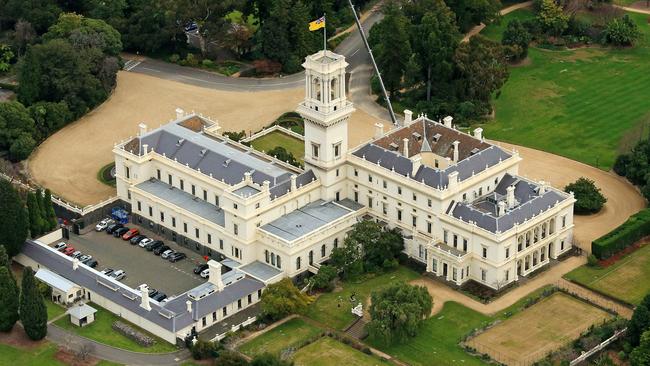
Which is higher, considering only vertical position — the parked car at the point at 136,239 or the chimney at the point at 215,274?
the chimney at the point at 215,274

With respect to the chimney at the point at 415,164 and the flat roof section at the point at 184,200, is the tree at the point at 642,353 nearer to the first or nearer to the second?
the chimney at the point at 415,164

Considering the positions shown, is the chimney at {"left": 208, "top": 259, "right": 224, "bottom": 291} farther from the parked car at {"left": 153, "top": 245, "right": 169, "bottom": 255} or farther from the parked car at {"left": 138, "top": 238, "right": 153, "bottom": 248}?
the parked car at {"left": 138, "top": 238, "right": 153, "bottom": 248}

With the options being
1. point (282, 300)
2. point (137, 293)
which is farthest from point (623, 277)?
point (137, 293)

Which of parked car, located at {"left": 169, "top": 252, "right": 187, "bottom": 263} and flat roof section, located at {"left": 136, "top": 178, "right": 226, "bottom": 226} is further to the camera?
flat roof section, located at {"left": 136, "top": 178, "right": 226, "bottom": 226}

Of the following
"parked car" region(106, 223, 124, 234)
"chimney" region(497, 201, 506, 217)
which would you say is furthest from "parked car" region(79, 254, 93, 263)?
"chimney" region(497, 201, 506, 217)

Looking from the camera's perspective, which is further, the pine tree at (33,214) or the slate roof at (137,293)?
the pine tree at (33,214)

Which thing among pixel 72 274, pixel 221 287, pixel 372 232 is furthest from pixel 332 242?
pixel 72 274

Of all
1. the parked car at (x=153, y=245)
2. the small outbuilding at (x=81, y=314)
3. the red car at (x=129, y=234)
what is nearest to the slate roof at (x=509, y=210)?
the parked car at (x=153, y=245)
